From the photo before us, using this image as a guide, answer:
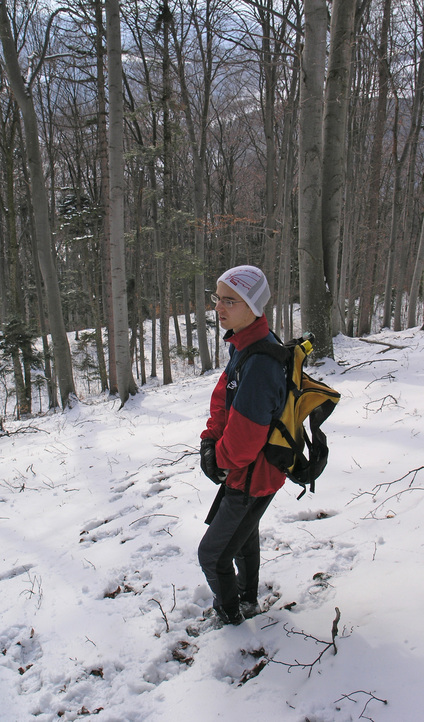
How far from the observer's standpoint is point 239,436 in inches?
69.9

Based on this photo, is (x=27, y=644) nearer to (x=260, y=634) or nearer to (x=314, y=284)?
(x=260, y=634)

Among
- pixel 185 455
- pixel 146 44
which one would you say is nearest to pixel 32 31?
pixel 146 44

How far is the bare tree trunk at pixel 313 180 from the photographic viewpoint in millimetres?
6164

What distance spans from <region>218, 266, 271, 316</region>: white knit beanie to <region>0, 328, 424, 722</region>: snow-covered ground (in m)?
1.55

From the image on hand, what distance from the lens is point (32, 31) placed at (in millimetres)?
12773

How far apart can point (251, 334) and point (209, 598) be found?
1.74 metres

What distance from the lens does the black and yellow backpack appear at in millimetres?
1845

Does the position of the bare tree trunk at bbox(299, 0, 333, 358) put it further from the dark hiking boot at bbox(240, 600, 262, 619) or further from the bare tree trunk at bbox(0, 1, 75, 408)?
the bare tree trunk at bbox(0, 1, 75, 408)

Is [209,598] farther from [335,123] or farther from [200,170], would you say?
[200,170]

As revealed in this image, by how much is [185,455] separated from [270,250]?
32.4ft

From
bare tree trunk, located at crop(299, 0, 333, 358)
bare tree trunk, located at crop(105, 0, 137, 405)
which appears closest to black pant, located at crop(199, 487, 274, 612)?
bare tree trunk, located at crop(299, 0, 333, 358)

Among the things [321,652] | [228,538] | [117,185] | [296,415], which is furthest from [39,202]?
[321,652]

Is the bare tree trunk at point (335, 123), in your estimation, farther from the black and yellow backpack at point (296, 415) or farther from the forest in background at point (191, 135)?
the black and yellow backpack at point (296, 415)

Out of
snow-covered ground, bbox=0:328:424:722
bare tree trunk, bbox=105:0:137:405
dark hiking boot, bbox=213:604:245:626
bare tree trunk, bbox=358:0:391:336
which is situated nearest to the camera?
snow-covered ground, bbox=0:328:424:722
